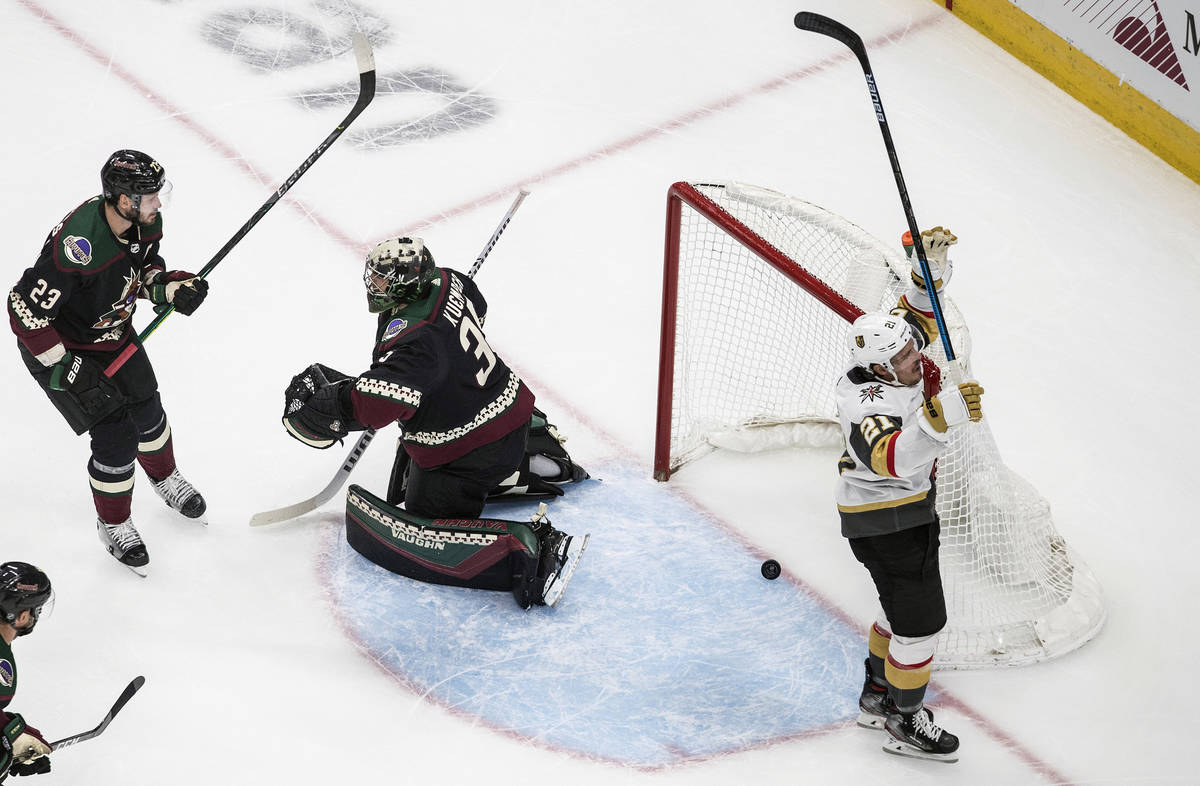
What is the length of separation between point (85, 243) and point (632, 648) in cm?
162

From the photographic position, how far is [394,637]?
3.57 m

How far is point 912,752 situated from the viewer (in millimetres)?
3336

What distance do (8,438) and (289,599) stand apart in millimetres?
1092

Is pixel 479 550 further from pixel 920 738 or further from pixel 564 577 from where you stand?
pixel 920 738

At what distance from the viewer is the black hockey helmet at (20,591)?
2.76m

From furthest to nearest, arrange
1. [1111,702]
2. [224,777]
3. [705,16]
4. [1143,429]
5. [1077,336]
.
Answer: [705,16]
[1077,336]
[1143,429]
[1111,702]
[224,777]

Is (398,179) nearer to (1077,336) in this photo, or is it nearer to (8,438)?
(8,438)

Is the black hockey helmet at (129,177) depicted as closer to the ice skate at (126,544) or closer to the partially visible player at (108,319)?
the partially visible player at (108,319)

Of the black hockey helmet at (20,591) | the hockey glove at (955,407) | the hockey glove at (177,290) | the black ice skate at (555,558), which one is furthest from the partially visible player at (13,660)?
the hockey glove at (955,407)

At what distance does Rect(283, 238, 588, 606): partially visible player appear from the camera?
11.1 feet

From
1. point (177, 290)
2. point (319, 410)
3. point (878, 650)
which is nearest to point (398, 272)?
point (319, 410)

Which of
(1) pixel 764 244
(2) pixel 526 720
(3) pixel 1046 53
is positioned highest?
(1) pixel 764 244

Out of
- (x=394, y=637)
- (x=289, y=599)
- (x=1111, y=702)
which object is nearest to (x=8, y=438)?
(x=289, y=599)

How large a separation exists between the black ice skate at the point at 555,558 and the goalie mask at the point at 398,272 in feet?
2.05
